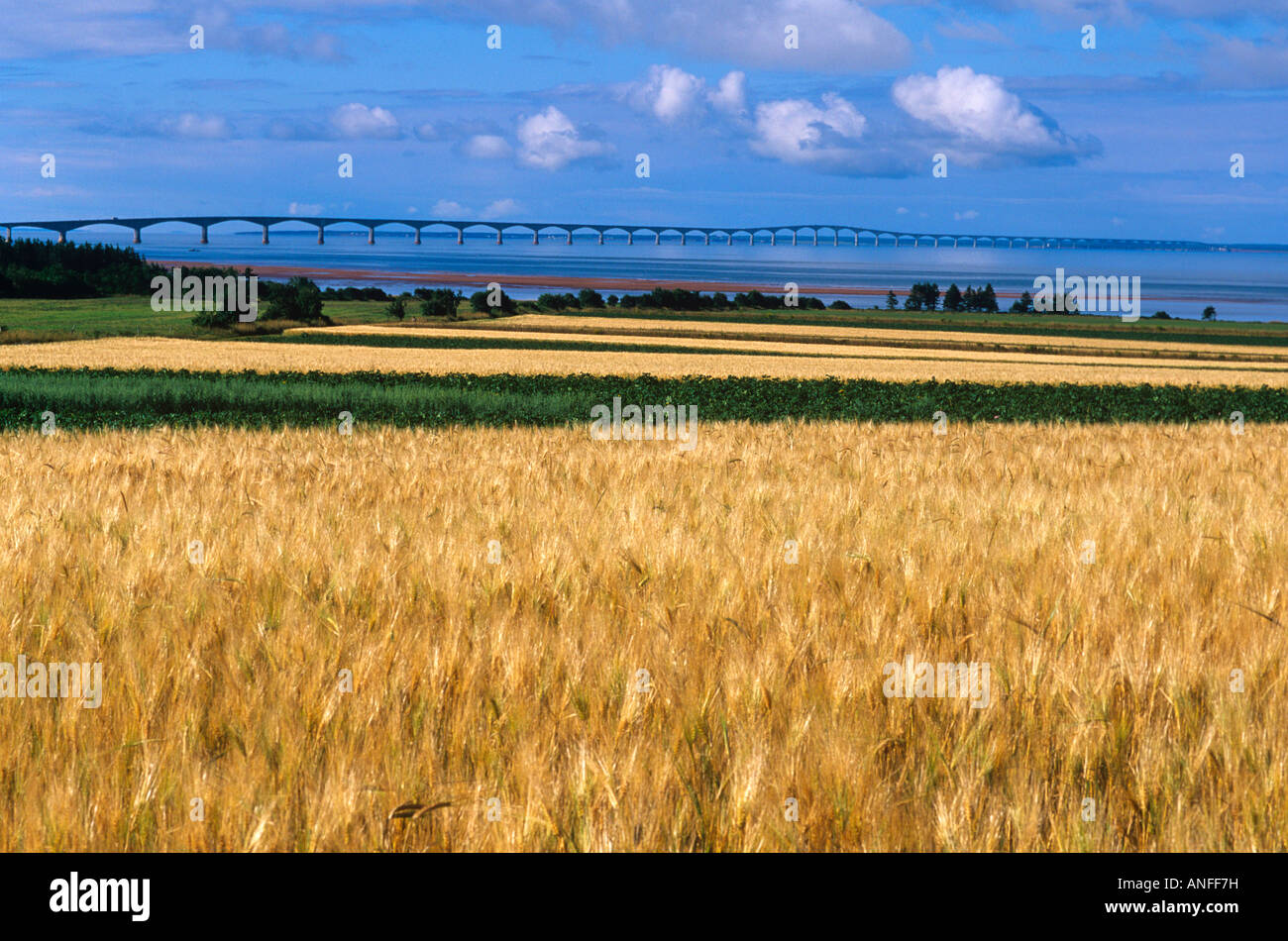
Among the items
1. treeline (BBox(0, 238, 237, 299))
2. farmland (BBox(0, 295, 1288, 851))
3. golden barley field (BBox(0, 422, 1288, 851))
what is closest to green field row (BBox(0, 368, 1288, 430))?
farmland (BBox(0, 295, 1288, 851))

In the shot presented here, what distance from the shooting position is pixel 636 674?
3.58 meters

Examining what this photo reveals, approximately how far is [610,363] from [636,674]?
49177 millimetres

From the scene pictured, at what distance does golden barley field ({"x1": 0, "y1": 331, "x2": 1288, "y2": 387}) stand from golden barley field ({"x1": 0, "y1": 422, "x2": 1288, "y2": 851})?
129ft

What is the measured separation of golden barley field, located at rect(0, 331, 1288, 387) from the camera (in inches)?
1828

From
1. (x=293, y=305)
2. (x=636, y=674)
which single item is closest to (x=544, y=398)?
(x=636, y=674)

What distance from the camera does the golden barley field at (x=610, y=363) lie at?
46438 millimetres

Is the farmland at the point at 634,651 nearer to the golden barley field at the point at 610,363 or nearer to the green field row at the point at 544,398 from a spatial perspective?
the green field row at the point at 544,398

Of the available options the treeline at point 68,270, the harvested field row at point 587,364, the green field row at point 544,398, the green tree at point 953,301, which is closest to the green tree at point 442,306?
the harvested field row at point 587,364

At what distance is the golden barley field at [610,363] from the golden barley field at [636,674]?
129 feet

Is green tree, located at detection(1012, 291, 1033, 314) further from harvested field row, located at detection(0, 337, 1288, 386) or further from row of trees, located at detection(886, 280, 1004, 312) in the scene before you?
harvested field row, located at detection(0, 337, 1288, 386)

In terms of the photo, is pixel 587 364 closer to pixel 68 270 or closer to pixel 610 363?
pixel 610 363

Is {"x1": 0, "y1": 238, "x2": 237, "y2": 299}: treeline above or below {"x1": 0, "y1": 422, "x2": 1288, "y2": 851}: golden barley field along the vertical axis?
above

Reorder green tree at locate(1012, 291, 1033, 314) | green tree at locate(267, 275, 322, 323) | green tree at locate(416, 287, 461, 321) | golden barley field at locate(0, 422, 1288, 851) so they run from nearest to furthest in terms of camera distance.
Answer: golden barley field at locate(0, 422, 1288, 851) → green tree at locate(267, 275, 322, 323) → green tree at locate(416, 287, 461, 321) → green tree at locate(1012, 291, 1033, 314)
